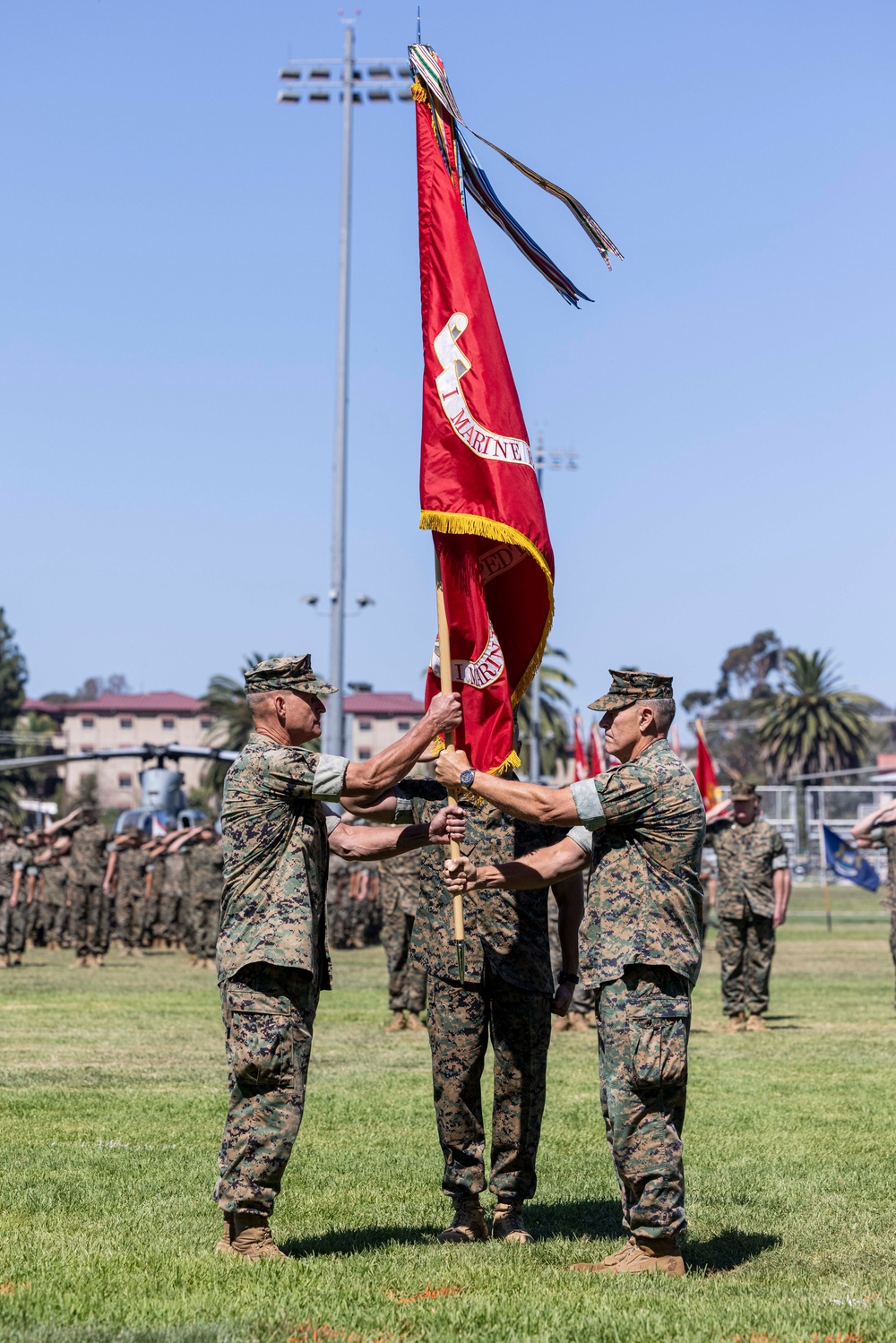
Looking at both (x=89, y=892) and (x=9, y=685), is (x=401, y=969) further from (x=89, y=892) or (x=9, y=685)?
(x=9, y=685)

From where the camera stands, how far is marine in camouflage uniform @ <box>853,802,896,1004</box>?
18203 mm

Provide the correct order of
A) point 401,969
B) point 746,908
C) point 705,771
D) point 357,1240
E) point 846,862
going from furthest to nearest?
point 846,862 → point 705,771 → point 746,908 → point 401,969 → point 357,1240

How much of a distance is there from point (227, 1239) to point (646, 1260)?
1.68 metres

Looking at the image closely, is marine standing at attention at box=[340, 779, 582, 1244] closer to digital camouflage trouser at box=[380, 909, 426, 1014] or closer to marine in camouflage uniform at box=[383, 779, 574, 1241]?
marine in camouflage uniform at box=[383, 779, 574, 1241]

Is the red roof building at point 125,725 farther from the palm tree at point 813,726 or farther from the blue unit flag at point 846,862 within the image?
the blue unit flag at point 846,862

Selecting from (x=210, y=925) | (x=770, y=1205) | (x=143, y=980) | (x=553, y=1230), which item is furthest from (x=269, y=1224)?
(x=210, y=925)

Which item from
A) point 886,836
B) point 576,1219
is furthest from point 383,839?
point 886,836

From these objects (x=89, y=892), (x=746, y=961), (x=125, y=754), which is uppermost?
(x=125, y=754)

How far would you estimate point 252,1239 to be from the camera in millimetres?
6836

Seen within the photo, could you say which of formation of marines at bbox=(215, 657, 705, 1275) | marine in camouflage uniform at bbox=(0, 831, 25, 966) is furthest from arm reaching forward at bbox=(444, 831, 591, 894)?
marine in camouflage uniform at bbox=(0, 831, 25, 966)

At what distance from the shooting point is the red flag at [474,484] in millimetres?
8188

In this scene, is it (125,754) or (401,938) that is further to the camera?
(125,754)

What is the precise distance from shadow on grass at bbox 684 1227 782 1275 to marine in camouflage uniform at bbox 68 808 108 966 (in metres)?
19.8

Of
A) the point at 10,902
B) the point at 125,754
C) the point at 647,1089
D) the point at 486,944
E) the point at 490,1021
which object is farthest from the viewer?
the point at 125,754
